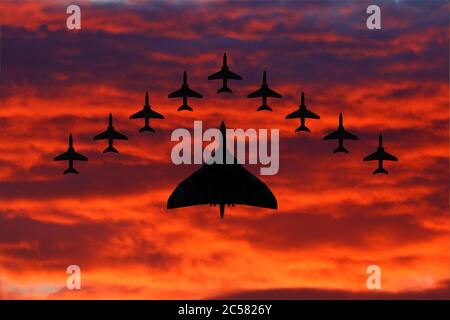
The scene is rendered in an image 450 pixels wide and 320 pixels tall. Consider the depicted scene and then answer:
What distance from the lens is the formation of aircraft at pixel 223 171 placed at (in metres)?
65.1

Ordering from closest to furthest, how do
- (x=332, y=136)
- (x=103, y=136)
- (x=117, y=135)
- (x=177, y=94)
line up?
(x=332, y=136), (x=177, y=94), (x=117, y=135), (x=103, y=136)

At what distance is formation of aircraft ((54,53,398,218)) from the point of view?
65062mm

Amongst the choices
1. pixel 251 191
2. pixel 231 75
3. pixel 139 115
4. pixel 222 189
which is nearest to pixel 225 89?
pixel 231 75

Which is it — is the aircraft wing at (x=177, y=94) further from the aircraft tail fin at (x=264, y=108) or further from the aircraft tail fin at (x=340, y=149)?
the aircraft tail fin at (x=340, y=149)

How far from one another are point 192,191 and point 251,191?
186 inches

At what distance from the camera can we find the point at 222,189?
72375mm

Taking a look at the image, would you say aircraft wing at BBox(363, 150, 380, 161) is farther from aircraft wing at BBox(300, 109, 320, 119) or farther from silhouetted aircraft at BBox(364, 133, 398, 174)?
aircraft wing at BBox(300, 109, 320, 119)

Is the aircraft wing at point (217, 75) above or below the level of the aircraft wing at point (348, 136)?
above

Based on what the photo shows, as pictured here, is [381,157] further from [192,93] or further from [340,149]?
[192,93]

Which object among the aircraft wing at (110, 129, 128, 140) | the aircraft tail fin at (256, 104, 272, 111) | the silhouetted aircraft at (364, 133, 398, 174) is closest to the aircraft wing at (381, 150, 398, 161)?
the silhouetted aircraft at (364, 133, 398, 174)

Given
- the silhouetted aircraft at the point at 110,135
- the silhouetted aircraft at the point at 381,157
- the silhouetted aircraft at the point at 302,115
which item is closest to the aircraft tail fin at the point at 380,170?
the silhouetted aircraft at the point at 381,157
